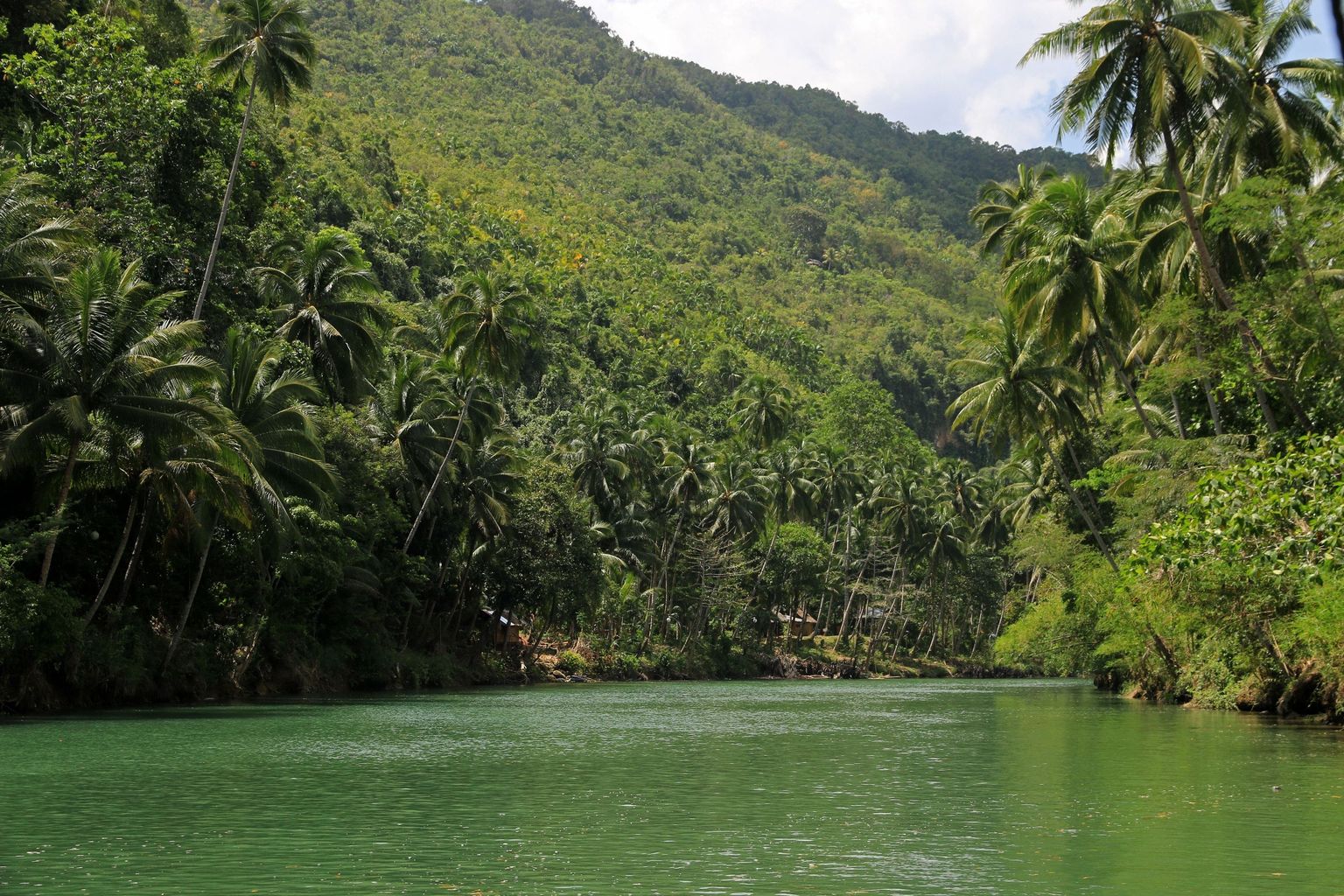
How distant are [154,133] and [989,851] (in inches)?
1401

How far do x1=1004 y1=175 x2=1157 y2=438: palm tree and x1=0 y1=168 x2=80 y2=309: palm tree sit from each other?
2618cm

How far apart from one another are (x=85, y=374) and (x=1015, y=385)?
3002cm

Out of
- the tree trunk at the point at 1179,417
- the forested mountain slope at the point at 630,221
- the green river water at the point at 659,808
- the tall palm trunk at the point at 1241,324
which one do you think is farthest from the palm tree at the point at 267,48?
the forested mountain slope at the point at 630,221

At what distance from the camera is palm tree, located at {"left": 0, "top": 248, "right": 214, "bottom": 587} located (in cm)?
2739

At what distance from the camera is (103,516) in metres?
32.9

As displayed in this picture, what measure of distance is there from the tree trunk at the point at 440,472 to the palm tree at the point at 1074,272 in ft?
74.4

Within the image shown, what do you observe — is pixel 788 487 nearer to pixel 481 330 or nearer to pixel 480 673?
pixel 480 673

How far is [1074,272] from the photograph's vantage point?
36.4m

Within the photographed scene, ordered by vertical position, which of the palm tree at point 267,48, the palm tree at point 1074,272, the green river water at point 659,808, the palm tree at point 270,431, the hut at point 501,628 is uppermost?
the palm tree at point 267,48

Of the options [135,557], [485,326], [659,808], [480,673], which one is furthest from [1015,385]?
[659,808]

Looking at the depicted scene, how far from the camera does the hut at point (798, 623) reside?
95250mm

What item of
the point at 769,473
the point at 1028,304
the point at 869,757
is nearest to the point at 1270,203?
the point at 1028,304

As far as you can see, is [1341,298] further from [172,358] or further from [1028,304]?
[172,358]

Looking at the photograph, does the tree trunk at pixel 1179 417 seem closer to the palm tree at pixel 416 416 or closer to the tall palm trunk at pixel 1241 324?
the tall palm trunk at pixel 1241 324
